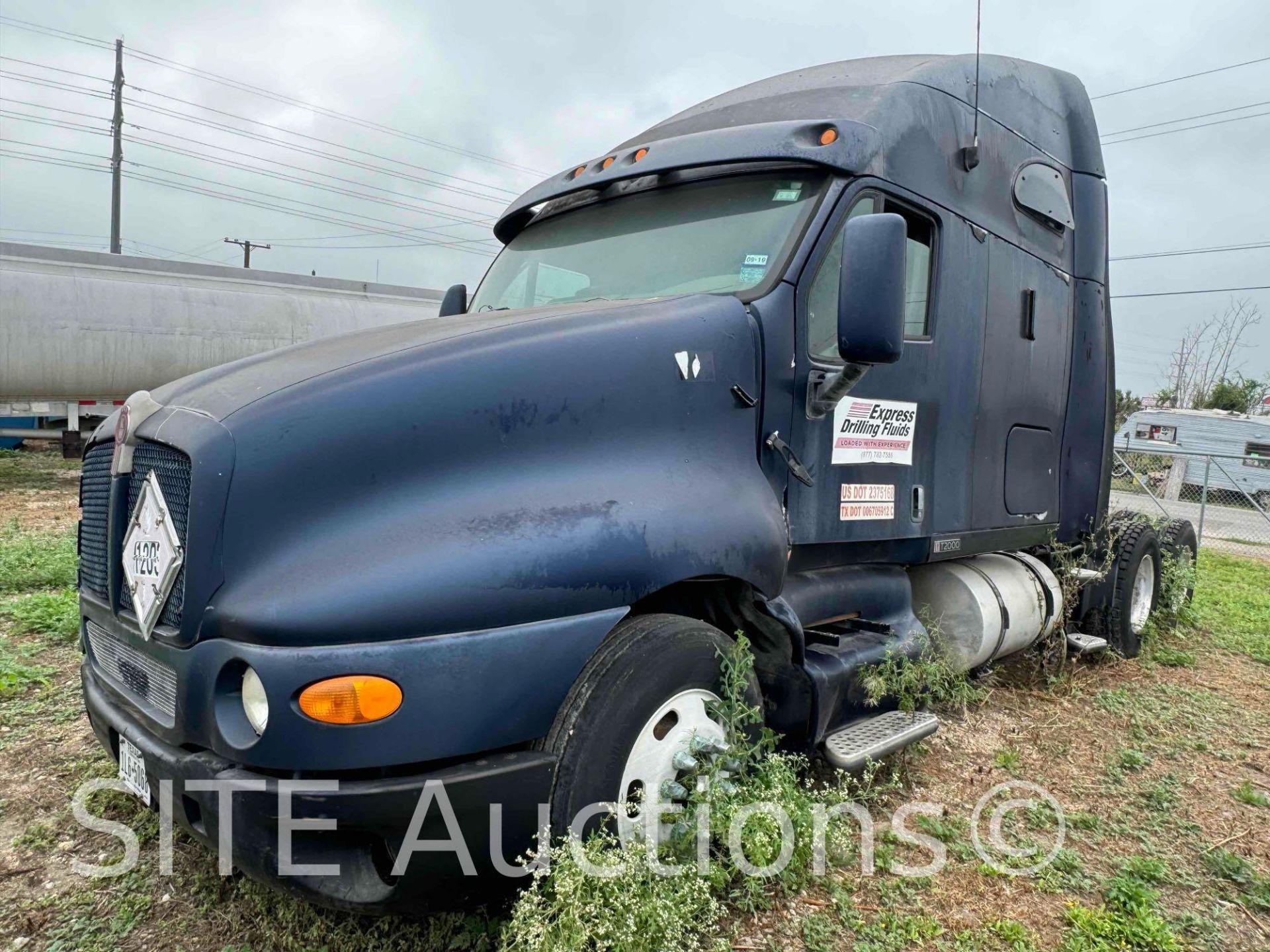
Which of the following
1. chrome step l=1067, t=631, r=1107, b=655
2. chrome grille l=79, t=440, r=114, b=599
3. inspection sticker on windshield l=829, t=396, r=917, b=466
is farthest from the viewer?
chrome step l=1067, t=631, r=1107, b=655

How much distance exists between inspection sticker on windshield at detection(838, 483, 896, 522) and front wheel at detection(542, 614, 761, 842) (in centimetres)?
98

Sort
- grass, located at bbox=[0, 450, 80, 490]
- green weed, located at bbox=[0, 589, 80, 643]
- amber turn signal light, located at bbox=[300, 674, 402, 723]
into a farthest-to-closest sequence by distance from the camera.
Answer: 1. grass, located at bbox=[0, 450, 80, 490]
2. green weed, located at bbox=[0, 589, 80, 643]
3. amber turn signal light, located at bbox=[300, 674, 402, 723]

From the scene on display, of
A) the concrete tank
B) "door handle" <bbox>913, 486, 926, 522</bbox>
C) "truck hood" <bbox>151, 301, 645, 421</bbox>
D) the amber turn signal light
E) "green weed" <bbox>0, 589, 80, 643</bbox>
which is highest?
the concrete tank

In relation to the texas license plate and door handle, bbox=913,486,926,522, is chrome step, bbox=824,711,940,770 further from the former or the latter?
the texas license plate

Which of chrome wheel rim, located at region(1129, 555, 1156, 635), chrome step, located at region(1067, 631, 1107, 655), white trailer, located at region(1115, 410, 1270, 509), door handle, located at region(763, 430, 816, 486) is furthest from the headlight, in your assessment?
white trailer, located at region(1115, 410, 1270, 509)

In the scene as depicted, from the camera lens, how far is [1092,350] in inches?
220

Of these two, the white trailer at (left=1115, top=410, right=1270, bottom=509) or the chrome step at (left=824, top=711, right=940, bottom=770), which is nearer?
the chrome step at (left=824, top=711, right=940, bottom=770)

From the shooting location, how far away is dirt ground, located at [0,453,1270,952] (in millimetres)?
2721

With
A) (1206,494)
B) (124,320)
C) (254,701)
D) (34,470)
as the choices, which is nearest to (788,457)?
(254,701)

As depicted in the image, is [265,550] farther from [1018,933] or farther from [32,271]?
[32,271]

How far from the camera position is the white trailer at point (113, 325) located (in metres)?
12.5

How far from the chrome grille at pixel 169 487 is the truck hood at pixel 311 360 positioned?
0.15 metres

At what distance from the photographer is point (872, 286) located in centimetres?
304

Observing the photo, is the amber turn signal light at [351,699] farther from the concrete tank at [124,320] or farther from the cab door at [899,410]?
the concrete tank at [124,320]
